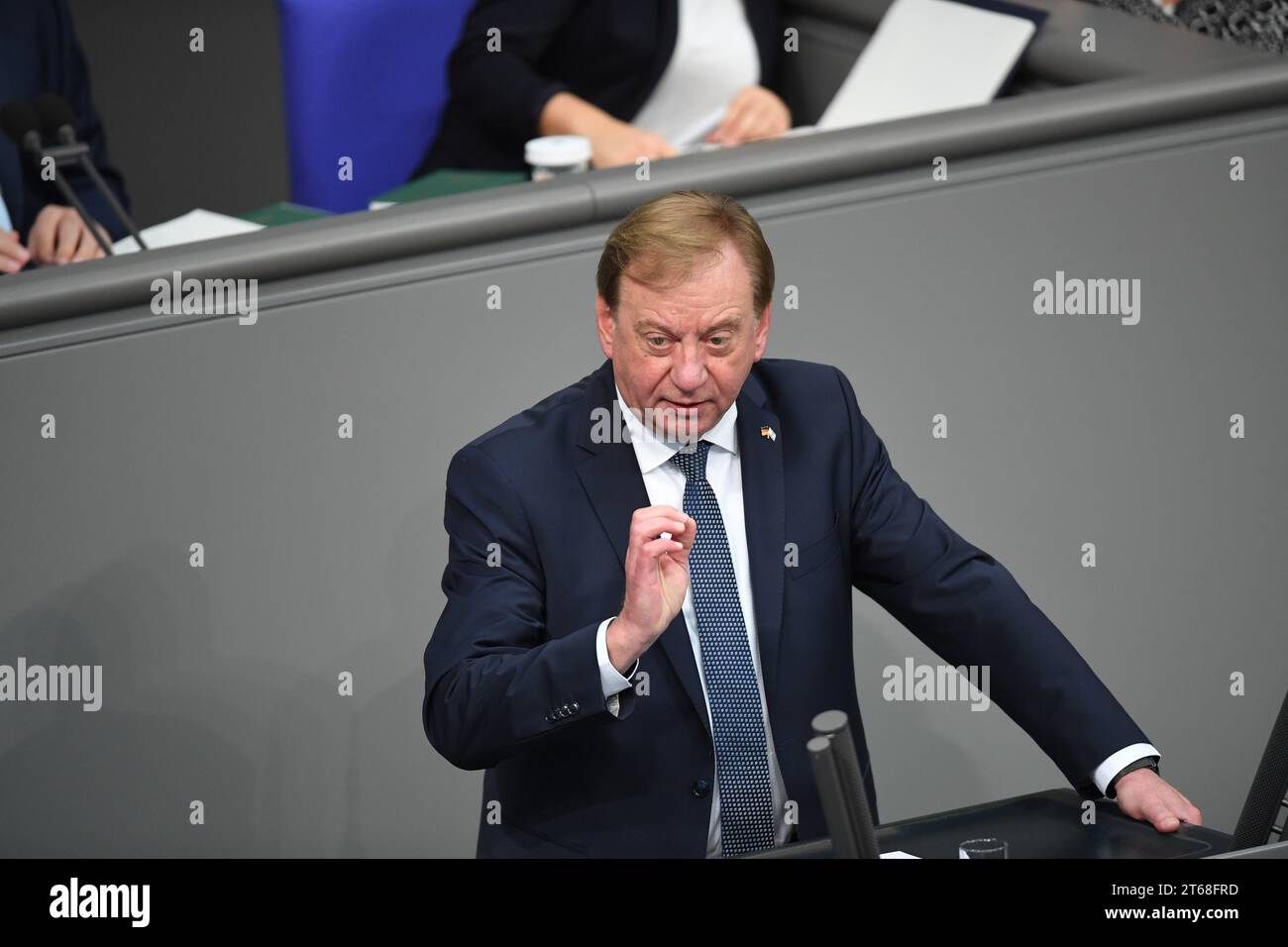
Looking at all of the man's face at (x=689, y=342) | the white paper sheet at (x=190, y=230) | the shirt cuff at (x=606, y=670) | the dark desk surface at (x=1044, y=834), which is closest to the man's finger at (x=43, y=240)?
the white paper sheet at (x=190, y=230)

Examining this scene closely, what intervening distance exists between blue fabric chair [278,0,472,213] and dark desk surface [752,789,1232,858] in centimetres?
200

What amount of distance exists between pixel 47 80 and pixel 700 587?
6.32 ft

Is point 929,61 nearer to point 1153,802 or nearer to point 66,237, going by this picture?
point 66,237

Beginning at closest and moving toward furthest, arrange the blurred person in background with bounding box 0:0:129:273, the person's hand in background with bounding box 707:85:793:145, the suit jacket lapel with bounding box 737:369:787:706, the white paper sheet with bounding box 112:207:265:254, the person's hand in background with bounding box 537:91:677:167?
1. the suit jacket lapel with bounding box 737:369:787:706
2. the white paper sheet with bounding box 112:207:265:254
3. the blurred person in background with bounding box 0:0:129:273
4. the person's hand in background with bounding box 537:91:677:167
5. the person's hand in background with bounding box 707:85:793:145

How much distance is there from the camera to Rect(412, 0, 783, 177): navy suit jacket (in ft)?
10.3

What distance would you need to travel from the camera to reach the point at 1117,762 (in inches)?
64.8

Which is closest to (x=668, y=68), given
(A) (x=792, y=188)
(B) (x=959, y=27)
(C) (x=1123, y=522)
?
(B) (x=959, y=27)

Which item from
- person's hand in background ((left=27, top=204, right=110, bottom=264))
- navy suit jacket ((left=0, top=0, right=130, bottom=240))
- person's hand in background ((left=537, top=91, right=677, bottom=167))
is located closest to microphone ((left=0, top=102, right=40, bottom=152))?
person's hand in background ((left=27, top=204, right=110, bottom=264))

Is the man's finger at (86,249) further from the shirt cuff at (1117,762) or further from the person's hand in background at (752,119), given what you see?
the shirt cuff at (1117,762)

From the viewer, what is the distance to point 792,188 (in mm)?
A: 2301

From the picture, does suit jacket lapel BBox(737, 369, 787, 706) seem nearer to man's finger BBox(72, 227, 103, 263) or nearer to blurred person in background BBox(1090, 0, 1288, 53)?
man's finger BBox(72, 227, 103, 263)

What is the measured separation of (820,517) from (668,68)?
5.68ft

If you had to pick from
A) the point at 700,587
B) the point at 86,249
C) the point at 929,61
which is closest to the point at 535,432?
the point at 700,587
